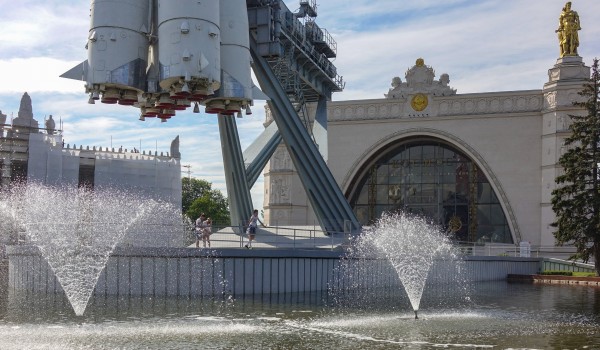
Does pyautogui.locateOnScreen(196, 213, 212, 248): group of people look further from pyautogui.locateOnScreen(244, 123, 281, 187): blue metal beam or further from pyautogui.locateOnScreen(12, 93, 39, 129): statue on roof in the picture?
pyautogui.locateOnScreen(12, 93, 39, 129): statue on roof

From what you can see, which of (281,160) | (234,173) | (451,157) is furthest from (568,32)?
(234,173)

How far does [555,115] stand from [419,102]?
10.2 metres

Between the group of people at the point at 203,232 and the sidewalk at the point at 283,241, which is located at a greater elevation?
the group of people at the point at 203,232

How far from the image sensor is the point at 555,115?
173 ft

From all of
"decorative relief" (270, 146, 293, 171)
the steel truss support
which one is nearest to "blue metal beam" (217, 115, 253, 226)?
the steel truss support

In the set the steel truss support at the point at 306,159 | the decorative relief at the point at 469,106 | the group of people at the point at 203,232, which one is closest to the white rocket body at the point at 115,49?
the group of people at the point at 203,232

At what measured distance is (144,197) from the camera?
60281 mm

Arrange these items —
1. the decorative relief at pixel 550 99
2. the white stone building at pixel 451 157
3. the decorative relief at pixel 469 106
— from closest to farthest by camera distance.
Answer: the decorative relief at pixel 550 99, the white stone building at pixel 451 157, the decorative relief at pixel 469 106

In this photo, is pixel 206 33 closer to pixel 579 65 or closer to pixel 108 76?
pixel 108 76

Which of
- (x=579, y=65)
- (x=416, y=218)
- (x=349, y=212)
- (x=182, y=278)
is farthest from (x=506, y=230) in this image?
(x=182, y=278)

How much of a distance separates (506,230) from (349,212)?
2686cm

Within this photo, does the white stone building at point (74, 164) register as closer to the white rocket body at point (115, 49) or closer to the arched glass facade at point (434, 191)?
the arched glass facade at point (434, 191)

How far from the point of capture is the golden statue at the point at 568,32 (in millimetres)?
54469

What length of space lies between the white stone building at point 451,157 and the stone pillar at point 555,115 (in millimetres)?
69
